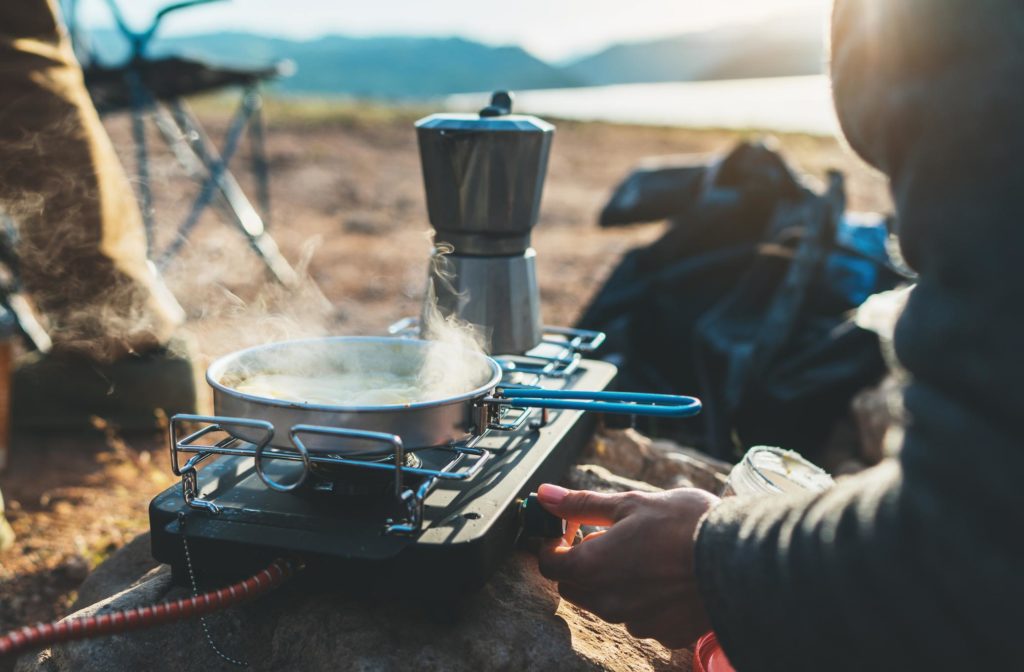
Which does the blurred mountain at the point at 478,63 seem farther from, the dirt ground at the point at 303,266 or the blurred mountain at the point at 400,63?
the dirt ground at the point at 303,266

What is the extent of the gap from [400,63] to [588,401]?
115m

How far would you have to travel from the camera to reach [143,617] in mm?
1142

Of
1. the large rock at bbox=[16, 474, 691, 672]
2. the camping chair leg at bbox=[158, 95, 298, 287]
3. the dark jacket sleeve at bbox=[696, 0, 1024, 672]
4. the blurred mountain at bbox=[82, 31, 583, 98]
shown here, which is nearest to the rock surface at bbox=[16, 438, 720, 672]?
the large rock at bbox=[16, 474, 691, 672]

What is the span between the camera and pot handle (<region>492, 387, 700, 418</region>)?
140 centimetres

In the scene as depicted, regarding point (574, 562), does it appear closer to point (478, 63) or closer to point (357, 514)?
point (357, 514)

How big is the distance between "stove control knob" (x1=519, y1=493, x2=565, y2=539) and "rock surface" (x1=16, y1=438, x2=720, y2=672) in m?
0.14

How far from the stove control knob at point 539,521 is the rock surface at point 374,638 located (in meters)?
0.14

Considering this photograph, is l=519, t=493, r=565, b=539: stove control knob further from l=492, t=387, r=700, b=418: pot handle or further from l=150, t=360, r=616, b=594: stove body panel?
l=492, t=387, r=700, b=418: pot handle

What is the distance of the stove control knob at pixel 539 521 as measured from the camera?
1384 millimetres

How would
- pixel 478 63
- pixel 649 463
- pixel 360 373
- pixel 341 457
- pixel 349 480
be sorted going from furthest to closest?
pixel 478 63
pixel 649 463
pixel 360 373
pixel 349 480
pixel 341 457

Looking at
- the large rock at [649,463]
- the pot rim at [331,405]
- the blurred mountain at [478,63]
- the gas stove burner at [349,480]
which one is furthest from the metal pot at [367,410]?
the blurred mountain at [478,63]

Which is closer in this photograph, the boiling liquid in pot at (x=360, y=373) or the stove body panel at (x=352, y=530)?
the stove body panel at (x=352, y=530)

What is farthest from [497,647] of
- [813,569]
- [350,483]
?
[813,569]

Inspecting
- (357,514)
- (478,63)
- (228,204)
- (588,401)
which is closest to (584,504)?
(588,401)
